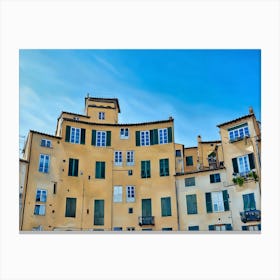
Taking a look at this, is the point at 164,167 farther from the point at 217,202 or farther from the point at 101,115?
the point at 101,115

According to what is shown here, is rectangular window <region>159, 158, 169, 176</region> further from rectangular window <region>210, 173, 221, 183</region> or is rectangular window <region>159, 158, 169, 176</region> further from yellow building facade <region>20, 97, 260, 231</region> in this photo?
rectangular window <region>210, 173, 221, 183</region>

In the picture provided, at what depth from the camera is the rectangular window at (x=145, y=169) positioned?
2401 centimetres

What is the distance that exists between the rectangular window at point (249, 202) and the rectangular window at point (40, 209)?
12.4 m

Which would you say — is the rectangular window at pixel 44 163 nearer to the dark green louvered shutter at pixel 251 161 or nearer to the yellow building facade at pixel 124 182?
the yellow building facade at pixel 124 182

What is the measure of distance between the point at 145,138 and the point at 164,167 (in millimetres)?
2609

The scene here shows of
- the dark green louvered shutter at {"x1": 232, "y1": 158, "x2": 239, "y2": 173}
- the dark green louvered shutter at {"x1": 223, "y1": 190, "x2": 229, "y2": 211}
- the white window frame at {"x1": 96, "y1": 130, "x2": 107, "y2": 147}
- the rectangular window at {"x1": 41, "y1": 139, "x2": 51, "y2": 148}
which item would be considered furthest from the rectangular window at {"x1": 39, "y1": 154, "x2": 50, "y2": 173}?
the dark green louvered shutter at {"x1": 232, "y1": 158, "x2": 239, "y2": 173}

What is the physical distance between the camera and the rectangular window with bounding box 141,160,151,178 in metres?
24.0

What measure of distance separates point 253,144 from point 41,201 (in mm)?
13765

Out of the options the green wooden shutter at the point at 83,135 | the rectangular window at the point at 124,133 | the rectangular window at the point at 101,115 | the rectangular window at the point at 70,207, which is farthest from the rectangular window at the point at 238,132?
the rectangular window at the point at 70,207
